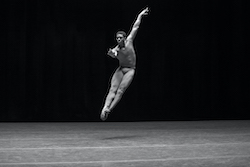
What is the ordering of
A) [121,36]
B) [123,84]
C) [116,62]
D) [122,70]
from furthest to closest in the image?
Answer: 1. [116,62]
2. [122,70]
3. [123,84]
4. [121,36]

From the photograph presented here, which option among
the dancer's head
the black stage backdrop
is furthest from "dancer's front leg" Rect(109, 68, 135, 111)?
the black stage backdrop

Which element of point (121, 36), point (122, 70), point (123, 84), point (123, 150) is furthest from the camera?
point (122, 70)

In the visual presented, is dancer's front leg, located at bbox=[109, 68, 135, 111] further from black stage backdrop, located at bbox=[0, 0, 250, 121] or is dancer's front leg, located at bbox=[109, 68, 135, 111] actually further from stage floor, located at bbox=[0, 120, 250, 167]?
black stage backdrop, located at bbox=[0, 0, 250, 121]

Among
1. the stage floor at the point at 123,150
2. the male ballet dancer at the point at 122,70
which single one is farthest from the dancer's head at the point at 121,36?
the stage floor at the point at 123,150

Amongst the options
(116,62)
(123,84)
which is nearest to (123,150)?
(123,84)

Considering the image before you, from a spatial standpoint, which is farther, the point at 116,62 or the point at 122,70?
the point at 116,62

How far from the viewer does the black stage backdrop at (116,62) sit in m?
6.88

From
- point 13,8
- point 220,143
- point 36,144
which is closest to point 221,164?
point 220,143

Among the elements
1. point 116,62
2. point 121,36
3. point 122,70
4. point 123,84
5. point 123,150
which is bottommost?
point 123,150

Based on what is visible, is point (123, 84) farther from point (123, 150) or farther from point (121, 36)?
point (123, 150)

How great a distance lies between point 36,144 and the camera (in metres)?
4.13

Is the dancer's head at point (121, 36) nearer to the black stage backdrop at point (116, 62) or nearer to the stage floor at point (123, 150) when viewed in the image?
the stage floor at point (123, 150)

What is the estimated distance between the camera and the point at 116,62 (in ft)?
23.5

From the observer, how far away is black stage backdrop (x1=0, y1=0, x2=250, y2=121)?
688 centimetres
